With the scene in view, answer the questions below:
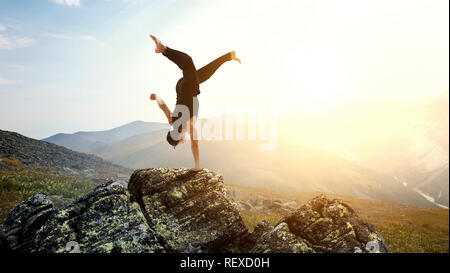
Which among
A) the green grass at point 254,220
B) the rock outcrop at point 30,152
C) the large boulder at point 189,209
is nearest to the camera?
the large boulder at point 189,209

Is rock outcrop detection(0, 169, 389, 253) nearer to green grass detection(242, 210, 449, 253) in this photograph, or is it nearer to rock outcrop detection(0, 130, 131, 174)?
green grass detection(242, 210, 449, 253)

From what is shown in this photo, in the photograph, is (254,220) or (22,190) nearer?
(22,190)

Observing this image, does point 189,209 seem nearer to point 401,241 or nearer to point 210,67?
point 210,67

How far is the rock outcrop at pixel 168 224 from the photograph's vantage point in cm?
861

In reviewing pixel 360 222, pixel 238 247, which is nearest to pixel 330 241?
pixel 360 222

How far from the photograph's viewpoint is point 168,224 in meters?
9.84

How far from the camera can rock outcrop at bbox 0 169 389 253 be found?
28.2ft

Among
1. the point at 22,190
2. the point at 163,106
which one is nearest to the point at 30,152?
the point at 22,190

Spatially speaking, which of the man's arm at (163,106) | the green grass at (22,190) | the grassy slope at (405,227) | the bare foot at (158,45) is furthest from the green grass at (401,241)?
the green grass at (22,190)

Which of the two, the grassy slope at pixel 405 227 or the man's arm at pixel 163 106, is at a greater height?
the man's arm at pixel 163 106

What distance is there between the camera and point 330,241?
9.24 metres

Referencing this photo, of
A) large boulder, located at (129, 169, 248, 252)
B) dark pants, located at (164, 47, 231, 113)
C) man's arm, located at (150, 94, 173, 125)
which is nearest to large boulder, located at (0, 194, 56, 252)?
large boulder, located at (129, 169, 248, 252)

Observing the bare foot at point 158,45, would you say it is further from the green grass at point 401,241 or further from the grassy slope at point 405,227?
the grassy slope at point 405,227
